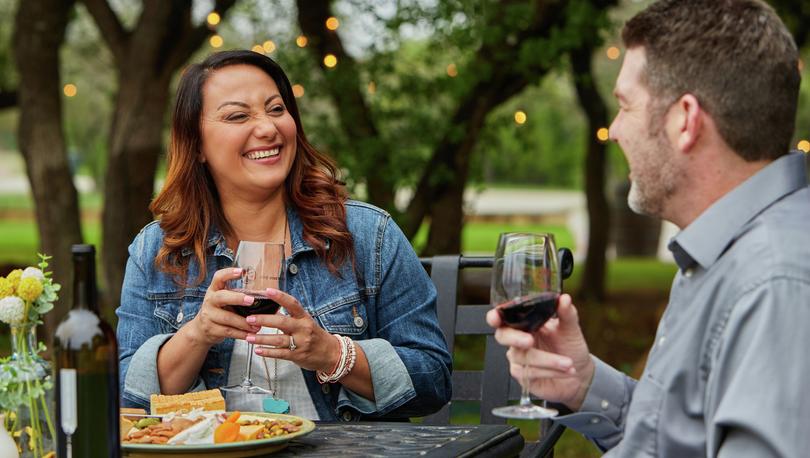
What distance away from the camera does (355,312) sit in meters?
Answer: 3.05

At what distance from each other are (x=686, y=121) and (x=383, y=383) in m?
1.26

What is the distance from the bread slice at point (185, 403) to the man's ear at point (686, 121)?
3.82ft

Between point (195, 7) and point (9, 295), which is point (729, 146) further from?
point (195, 7)

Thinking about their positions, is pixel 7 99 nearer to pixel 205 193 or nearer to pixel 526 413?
pixel 205 193

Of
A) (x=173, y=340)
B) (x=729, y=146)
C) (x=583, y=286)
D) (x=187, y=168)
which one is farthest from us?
(x=583, y=286)

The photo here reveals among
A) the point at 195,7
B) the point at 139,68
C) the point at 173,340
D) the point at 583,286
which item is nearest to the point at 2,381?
the point at 173,340

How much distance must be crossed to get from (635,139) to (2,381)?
1.21m

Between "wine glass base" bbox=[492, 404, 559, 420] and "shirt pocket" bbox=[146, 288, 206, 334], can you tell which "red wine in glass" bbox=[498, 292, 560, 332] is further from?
"shirt pocket" bbox=[146, 288, 206, 334]

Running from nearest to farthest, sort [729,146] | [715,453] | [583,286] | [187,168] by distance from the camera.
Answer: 1. [715,453]
2. [729,146]
3. [187,168]
4. [583,286]

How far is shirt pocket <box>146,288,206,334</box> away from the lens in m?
3.04

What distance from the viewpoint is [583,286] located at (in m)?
14.5

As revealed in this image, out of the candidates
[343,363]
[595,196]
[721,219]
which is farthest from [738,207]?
[595,196]

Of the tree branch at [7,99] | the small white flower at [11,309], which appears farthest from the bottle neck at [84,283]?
the tree branch at [7,99]

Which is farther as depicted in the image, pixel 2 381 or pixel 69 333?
pixel 2 381
